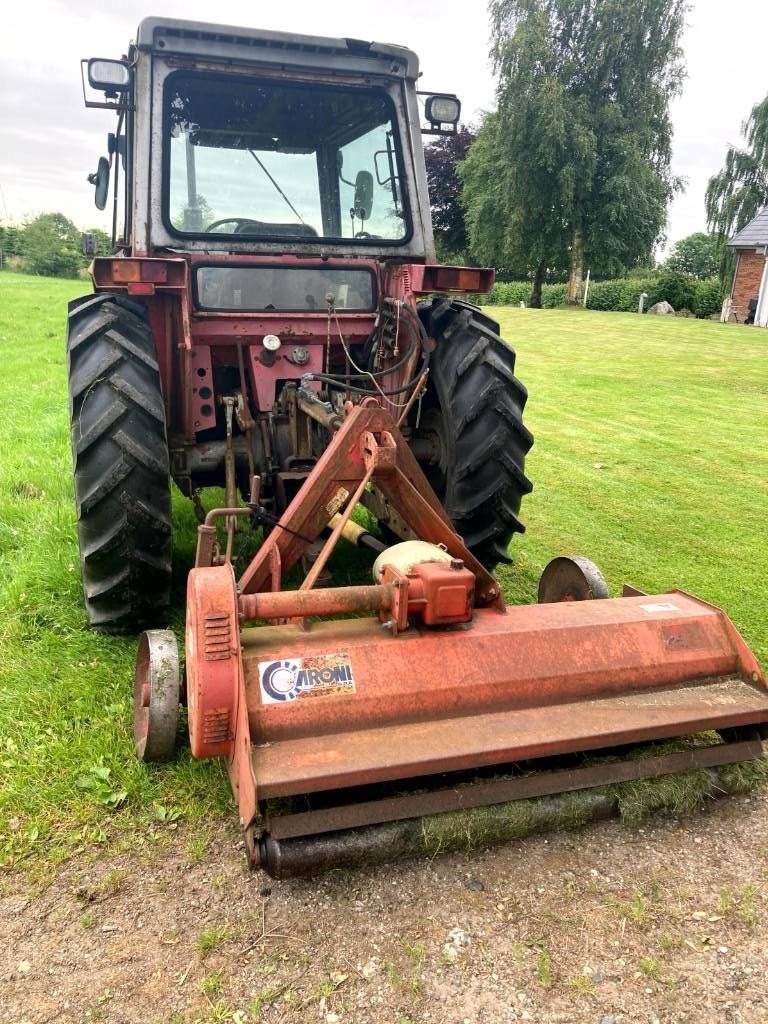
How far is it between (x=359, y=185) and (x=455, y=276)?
2.70ft

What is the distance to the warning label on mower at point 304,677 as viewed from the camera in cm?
221

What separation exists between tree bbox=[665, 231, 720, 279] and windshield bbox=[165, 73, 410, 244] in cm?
3832

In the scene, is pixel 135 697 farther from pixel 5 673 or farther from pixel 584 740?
pixel 584 740

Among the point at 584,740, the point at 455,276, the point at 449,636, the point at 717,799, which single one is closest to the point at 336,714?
the point at 449,636

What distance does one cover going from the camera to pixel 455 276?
3576 mm

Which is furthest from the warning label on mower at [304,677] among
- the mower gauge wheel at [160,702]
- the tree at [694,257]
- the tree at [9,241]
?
the tree at [9,241]

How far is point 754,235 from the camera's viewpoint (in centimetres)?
2723

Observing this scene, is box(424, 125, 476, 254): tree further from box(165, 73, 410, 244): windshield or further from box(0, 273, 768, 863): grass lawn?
box(165, 73, 410, 244): windshield

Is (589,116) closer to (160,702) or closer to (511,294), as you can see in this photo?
(511,294)

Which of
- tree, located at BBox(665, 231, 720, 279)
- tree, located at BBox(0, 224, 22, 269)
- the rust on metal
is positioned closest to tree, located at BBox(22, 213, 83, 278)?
tree, located at BBox(0, 224, 22, 269)

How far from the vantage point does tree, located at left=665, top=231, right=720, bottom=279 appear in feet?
143

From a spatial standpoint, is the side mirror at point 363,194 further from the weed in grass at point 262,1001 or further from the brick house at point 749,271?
the brick house at point 749,271

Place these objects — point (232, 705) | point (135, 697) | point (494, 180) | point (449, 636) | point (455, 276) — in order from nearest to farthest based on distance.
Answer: point (232, 705), point (449, 636), point (135, 697), point (455, 276), point (494, 180)

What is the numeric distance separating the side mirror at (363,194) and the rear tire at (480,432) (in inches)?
28.4
